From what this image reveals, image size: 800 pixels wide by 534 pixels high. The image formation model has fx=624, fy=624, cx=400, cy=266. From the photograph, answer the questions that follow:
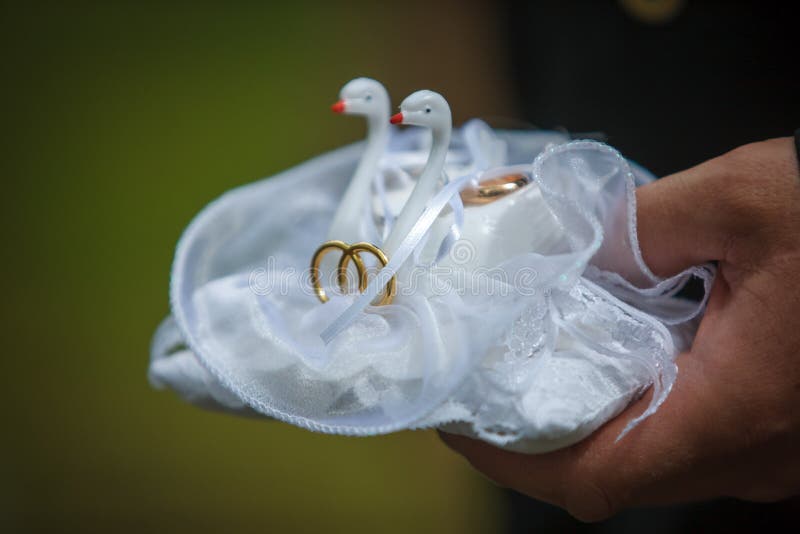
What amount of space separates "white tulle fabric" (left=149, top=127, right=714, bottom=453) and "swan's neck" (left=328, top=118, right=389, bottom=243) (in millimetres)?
48

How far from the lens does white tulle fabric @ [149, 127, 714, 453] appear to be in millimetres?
382

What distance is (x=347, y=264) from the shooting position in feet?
1.42

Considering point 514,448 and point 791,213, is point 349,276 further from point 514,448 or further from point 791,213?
point 791,213

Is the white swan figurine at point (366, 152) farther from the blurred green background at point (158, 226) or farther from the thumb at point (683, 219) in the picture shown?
the blurred green background at point (158, 226)

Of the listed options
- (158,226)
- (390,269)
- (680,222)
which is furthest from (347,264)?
(158,226)

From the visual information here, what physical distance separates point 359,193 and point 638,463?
0.28 meters

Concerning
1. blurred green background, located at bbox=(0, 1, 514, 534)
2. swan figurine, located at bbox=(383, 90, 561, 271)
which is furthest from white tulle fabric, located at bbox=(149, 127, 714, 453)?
blurred green background, located at bbox=(0, 1, 514, 534)

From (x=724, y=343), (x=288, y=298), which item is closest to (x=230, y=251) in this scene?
(x=288, y=298)

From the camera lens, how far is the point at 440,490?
4.17ft

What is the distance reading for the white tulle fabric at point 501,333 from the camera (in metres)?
0.38

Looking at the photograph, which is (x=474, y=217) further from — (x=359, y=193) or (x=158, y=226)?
(x=158, y=226)

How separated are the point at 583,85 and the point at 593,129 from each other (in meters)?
0.07

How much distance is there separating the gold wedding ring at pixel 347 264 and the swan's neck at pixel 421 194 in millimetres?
15

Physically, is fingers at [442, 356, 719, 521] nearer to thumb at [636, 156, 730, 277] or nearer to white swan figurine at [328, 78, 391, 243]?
thumb at [636, 156, 730, 277]
